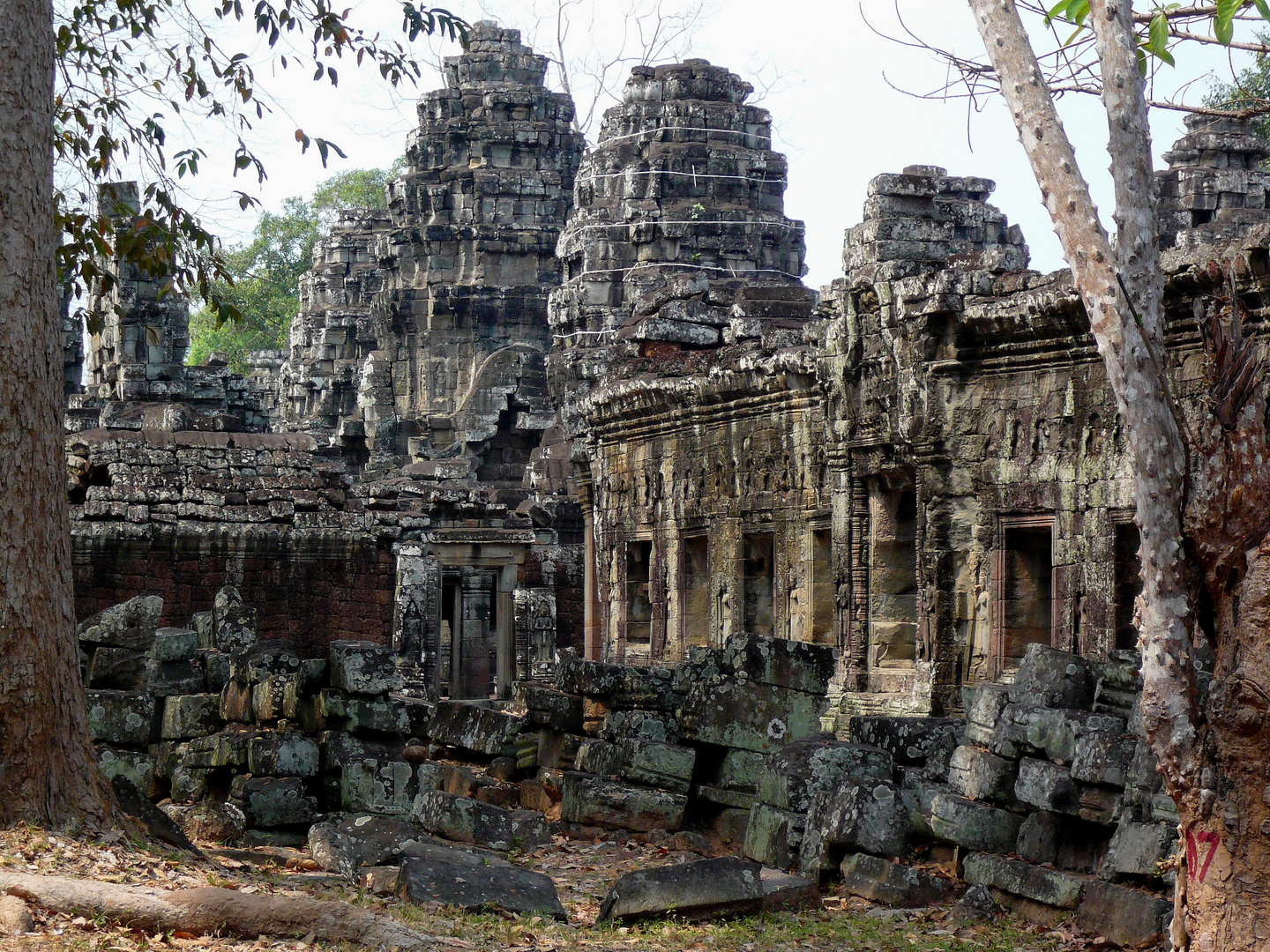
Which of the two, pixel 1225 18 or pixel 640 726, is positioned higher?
pixel 1225 18

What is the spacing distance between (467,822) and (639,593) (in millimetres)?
13563

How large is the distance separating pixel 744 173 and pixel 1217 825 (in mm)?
27031

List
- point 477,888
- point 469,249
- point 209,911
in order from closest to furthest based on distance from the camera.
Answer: point 209,911 → point 477,888 → point 469,249

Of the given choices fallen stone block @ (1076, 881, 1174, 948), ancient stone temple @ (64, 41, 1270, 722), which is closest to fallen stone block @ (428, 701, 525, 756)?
ancient stone temple @ (64, 41, 1270, 722)

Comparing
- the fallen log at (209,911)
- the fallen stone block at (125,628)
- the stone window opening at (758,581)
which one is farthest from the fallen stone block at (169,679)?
the stone window opening at (758,581)

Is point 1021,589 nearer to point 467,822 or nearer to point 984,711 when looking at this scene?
point 984,711

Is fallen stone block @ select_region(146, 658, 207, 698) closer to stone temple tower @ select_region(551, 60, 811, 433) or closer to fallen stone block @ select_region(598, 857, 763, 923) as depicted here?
fallen stone block @ select_region(598, 857, 763, 923)

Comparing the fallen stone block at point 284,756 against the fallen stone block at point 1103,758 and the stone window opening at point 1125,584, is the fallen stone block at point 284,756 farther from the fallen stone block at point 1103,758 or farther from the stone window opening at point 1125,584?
the stone window opening at point 1125,584

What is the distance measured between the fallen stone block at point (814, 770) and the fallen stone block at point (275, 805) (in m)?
2.90

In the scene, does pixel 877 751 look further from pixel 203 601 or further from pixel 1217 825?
pixel 203 601

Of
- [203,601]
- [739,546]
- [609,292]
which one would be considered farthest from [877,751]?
[609,292]

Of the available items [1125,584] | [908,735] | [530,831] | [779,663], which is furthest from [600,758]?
[1125,584]

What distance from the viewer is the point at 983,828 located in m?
8.88

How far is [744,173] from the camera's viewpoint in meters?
32.5
